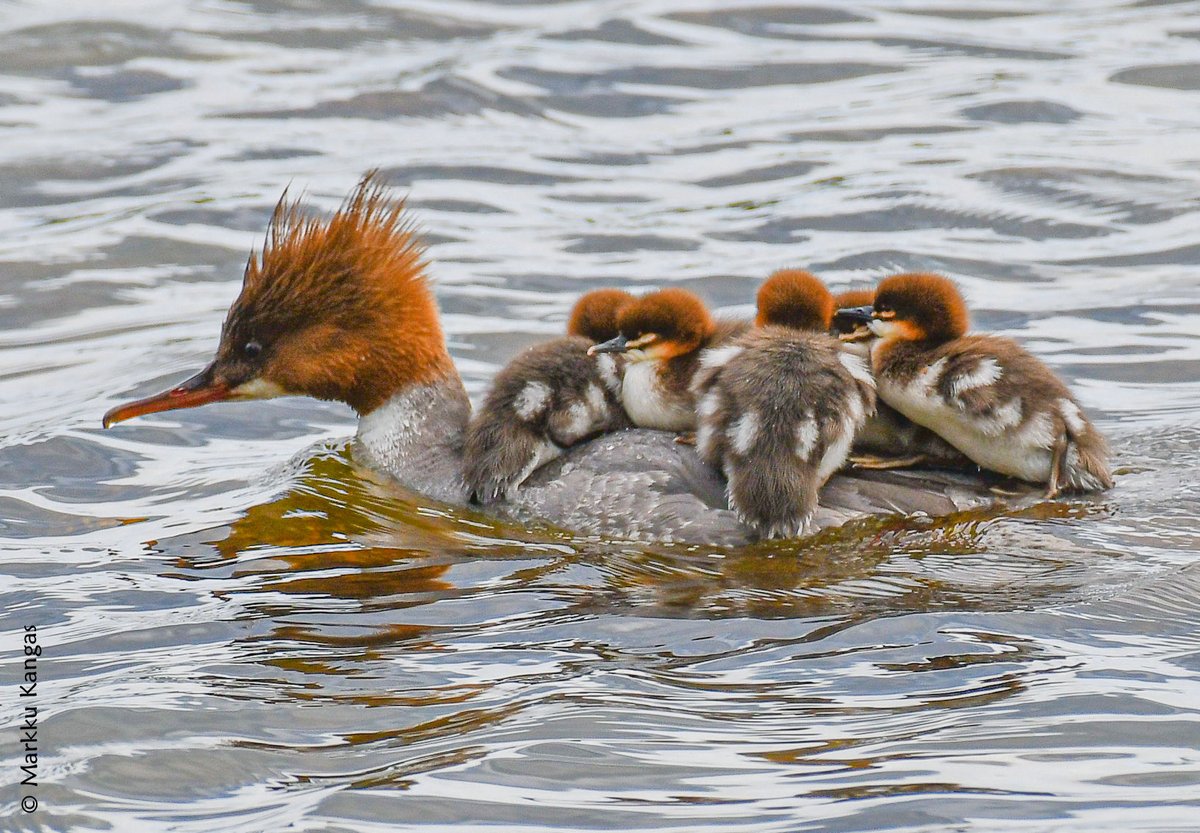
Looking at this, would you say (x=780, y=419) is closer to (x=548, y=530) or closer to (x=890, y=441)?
(x=890, y=441)

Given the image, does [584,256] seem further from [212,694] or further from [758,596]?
[212,694]

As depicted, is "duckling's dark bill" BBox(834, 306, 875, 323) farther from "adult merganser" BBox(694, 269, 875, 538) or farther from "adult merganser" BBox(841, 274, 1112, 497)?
"adult merganser" BBox(694, 269, 875, 538)

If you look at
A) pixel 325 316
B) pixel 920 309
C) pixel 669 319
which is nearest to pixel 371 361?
pixel 325 316

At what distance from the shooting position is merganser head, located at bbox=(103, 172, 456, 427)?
7.37 metres

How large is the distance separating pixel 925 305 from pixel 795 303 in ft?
1.79

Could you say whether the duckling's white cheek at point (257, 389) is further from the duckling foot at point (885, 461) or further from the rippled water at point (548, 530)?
the duckling foot at point (885, 461)

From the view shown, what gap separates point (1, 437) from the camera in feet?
28.0

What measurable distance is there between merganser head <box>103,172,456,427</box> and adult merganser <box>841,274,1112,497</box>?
203cm

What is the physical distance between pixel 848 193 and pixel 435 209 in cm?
296

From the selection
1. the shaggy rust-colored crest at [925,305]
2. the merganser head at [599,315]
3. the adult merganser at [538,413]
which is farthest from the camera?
the merganser head at [599,315]

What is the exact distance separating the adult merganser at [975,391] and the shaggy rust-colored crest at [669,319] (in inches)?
26.1

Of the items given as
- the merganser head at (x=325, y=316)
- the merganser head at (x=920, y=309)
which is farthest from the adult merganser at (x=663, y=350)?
the merganser head at (x=325, y=316)

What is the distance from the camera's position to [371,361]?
24.6 ft

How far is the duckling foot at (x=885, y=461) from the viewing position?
6.82 metres
